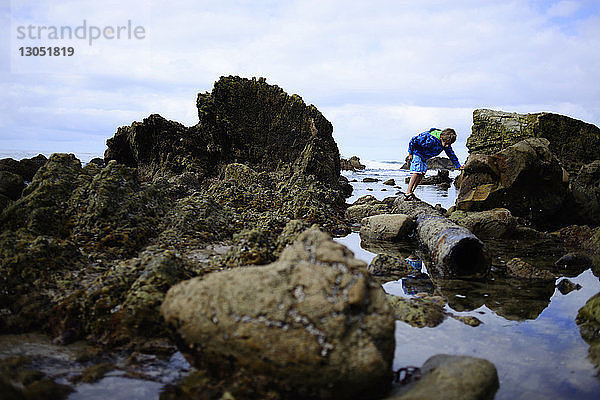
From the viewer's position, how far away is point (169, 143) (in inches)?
587

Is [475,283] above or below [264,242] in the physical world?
below

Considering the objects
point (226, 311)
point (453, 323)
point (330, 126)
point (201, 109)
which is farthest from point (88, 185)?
point (330, 126)

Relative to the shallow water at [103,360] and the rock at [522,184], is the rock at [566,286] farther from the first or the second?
the shallow water at [103,360]

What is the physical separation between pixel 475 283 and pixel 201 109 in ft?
38.0

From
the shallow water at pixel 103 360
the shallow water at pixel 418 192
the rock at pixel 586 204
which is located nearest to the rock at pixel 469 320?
the shallow water at pixel 103 360

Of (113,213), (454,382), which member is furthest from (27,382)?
(113,213)

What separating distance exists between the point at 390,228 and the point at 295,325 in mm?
5803

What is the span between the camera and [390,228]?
8031 millimetres

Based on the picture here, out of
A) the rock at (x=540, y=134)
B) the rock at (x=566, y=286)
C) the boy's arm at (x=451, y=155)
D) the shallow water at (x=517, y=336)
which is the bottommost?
the shallow water at (x=517, y=336)

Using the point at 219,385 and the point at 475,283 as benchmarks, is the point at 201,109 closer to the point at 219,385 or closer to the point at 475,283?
the point at 475,283

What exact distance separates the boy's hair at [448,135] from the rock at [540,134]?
492cm

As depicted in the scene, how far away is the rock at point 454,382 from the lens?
8.41ft

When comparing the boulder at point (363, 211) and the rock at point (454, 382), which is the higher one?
the boulder at point (363, 211)

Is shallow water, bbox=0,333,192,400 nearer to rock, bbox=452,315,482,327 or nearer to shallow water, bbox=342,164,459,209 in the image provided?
rock, bbox=452,315,482,327
